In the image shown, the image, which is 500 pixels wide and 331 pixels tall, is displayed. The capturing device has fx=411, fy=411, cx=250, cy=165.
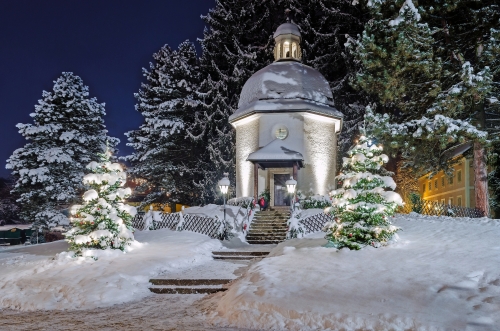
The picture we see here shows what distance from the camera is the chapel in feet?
83.5

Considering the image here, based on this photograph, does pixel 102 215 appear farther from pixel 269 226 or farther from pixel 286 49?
Answer: pixel 286 49

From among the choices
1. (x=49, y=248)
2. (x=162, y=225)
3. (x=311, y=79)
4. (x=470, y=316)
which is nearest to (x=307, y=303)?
(x=470, y=316)

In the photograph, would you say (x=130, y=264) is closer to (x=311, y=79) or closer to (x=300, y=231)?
(x=300, y=231)

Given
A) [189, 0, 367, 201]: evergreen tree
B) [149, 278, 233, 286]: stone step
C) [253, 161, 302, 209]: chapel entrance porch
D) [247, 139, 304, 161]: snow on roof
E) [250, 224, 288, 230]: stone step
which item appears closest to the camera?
[149, 278, 233, 286]: stone step

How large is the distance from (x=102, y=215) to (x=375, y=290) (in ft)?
30.8

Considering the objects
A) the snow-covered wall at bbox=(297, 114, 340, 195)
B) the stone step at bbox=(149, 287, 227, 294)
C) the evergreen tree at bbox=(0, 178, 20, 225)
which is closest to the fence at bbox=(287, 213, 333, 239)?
the snow-covered wall at bbox=(297, 114, 340, 195)

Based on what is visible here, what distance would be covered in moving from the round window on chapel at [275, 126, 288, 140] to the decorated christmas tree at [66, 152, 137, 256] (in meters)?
12.9

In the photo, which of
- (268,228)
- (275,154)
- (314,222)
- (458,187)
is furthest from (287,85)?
(458,187)

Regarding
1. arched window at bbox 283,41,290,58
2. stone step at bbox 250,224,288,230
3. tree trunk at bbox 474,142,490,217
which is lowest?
stone step at bbox 250,224,288,230

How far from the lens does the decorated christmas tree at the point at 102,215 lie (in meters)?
13.6

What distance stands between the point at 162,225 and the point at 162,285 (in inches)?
380

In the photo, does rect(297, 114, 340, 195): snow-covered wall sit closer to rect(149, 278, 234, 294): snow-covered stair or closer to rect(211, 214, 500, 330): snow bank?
rect(211, 214, 500, 330): snow bank

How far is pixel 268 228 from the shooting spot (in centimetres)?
1961

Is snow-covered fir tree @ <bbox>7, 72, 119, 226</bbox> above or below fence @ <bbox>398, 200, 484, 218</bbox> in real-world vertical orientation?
above
